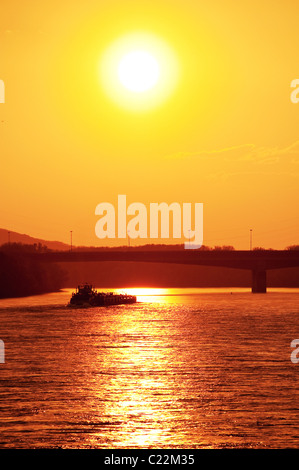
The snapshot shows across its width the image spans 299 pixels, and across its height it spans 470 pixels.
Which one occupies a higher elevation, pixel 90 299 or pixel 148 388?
pixel 148 388

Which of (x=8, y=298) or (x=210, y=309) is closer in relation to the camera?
(x=210, y=309)

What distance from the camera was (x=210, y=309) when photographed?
502 ft

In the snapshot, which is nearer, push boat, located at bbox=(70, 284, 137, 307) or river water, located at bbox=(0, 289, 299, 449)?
river water, located at bbox=(0, 289, 299, 449)

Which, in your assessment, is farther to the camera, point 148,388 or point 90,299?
point 90,299

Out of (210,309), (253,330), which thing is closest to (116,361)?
(253,330)

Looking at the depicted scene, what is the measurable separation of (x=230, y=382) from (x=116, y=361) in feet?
52.4

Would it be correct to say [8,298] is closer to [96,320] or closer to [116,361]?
[96,320]

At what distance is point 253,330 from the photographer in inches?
3981

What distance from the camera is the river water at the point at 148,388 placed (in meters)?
37.5

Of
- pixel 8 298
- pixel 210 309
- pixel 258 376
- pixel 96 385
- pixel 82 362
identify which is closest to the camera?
pixel 96 385

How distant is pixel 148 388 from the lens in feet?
171

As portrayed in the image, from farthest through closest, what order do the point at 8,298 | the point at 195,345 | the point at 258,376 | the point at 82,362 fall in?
the point at 8,298
the point at 195,345
the point at 82,362
the point at 258,376

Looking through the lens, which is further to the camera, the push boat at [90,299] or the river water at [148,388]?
the push boat at [90,299]

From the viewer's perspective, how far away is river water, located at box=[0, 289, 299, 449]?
3747 cm
